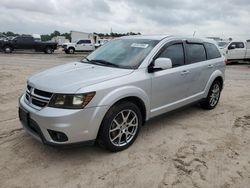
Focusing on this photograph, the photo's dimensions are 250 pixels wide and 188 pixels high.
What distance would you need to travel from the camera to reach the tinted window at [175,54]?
494cm

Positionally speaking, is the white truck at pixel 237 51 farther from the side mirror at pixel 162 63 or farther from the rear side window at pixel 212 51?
the side mirror at pixel 162 63

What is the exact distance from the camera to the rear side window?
6173 mm

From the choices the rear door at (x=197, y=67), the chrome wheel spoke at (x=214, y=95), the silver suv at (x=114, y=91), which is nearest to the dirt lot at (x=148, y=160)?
the silver suv at (x=114, y=91)

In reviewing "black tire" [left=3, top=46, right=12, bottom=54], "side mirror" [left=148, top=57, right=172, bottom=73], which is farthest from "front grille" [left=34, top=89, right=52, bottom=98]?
"black tire" [left=3, top=46, right=12, bottom=54]

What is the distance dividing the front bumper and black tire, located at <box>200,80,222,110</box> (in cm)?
323

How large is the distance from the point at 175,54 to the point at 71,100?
2344mm

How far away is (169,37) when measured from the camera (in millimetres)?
5117

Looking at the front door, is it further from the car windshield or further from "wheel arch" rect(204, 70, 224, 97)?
"wheel arch" rect(204, 70, 224, 97)

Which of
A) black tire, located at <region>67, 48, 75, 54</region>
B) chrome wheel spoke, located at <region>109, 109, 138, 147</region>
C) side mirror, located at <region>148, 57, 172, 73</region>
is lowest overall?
chrome wheel spoke, located at <region>109, 109, 138, 147</region>

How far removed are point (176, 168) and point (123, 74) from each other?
1.51m

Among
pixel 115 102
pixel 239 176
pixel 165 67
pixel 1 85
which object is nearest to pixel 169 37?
pixel 165 67

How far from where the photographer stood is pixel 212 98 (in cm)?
645

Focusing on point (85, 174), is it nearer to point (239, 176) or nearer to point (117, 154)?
point (117, 154)

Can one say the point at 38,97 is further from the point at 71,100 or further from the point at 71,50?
the point at 71,50
